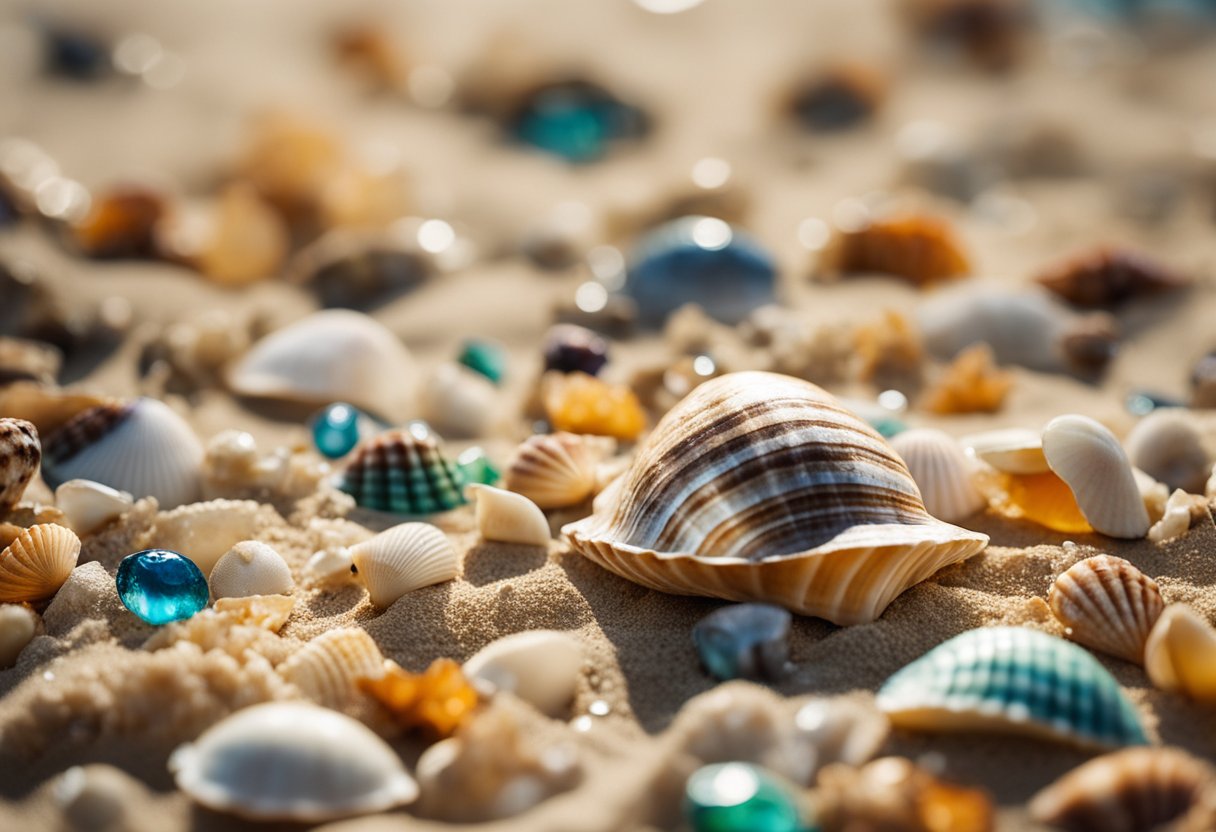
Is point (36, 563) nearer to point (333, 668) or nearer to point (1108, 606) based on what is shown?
point (333, 668)

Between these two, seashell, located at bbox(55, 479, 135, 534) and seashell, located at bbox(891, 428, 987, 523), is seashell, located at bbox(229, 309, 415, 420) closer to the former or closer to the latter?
seashell, located at bbox(55, 479, 135, 534)

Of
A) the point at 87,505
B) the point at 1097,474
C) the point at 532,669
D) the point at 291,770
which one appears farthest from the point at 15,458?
the point at 1097,474

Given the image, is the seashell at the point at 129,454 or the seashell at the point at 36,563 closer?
the seashell at the point at 36,563

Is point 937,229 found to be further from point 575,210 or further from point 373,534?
point 373,534

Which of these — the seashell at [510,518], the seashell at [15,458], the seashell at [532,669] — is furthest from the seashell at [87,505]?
the seashell at [532,669]

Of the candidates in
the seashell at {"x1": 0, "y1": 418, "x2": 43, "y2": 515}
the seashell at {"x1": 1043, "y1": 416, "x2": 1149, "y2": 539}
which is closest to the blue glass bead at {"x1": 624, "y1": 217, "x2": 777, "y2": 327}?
the seashell at {"x1": 1043, "y1": 416, "x2": 1149, "y2": 539}

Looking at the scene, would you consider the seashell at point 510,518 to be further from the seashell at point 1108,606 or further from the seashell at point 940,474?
the seashell at point 1108,606
